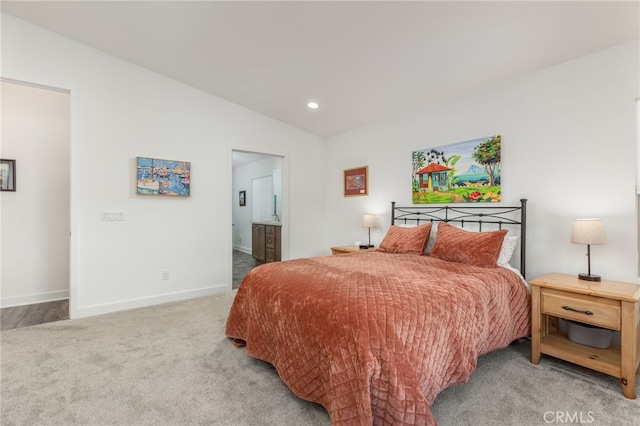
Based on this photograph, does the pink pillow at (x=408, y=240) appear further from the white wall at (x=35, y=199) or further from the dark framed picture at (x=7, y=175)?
the dark framed picture at (x=7, y=175)

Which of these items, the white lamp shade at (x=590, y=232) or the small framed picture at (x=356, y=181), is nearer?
the white lamp shade at (x=590, y=232)

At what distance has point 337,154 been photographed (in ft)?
16.4

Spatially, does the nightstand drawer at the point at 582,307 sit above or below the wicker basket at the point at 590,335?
above

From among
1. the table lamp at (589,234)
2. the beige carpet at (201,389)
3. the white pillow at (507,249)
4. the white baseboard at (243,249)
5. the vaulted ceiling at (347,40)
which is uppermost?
the vaulted ceiling at (347,40)

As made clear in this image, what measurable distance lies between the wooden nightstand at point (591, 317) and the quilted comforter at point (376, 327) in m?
0.16

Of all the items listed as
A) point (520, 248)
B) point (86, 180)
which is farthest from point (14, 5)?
point (520, 248)

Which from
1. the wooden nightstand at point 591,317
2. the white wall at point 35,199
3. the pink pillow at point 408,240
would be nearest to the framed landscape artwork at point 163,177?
the white wall at point 35,199

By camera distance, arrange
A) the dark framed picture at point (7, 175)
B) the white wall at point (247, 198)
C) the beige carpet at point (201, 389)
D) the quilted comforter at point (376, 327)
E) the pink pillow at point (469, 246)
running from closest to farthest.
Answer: the quilted comforter at point (376, 327) < the beige carpet at point (201, 389) < the pink pillow at point (469, 246) < the dark framed picture at point (7, 175) < the white wall at point (247, 198)

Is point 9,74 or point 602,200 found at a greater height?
point 9,74

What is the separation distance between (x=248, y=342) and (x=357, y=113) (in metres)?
3.16

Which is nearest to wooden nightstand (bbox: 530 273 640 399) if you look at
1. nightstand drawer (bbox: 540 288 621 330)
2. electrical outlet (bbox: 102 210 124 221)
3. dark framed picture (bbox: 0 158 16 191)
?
nightstand drawer (bbox: 540 288 621 330)

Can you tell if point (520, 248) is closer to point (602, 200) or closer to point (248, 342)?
point (602, 200)

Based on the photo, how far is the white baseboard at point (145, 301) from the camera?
325 centimetres

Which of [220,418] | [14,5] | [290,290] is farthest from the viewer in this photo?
[14,5]
